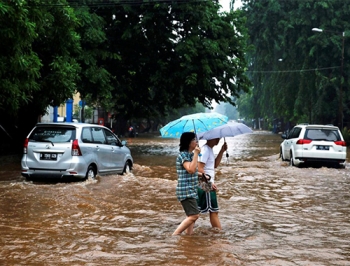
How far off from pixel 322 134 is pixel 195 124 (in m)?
12.6

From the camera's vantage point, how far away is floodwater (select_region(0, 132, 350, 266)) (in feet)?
22.6

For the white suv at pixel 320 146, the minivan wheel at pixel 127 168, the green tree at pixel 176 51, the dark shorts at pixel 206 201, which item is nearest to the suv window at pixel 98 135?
the minivan wheel at pixel 127 168

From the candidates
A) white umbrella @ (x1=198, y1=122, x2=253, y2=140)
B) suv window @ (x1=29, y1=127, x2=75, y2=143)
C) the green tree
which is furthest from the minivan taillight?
the green tree

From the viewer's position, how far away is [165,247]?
290 inches

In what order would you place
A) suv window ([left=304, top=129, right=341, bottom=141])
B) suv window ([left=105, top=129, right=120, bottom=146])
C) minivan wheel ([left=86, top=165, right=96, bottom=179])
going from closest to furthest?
minivan wheel ([left=86, top=165, right=96, bottom=179]) → suv window ([left=105, top=129, right=120, bottom=146]) → suv window ([left=304, top=129, right=341, bottom=141])

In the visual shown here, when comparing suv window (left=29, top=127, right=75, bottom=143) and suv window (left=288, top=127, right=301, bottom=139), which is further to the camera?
suv window (left=288, top=127, right=301, bottom=139)

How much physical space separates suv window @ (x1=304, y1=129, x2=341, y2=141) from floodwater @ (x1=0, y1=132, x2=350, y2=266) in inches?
158

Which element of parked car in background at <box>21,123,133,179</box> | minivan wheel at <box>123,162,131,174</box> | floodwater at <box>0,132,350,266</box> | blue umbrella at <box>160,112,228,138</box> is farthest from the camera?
minivan wheel at <box>123,162,131,174</box>

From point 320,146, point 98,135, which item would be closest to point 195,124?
point 98,135

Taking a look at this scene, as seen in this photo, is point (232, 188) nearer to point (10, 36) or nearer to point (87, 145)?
point (87, 145)

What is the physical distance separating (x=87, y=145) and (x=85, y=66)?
10.0m

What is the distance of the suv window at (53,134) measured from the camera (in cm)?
1370

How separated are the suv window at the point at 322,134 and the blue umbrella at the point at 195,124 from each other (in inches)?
468

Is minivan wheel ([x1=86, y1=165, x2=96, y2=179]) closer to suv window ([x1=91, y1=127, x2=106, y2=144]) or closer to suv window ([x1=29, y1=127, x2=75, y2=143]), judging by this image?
suv window ([x1=91, y1=127, x2=106, y2=144])
